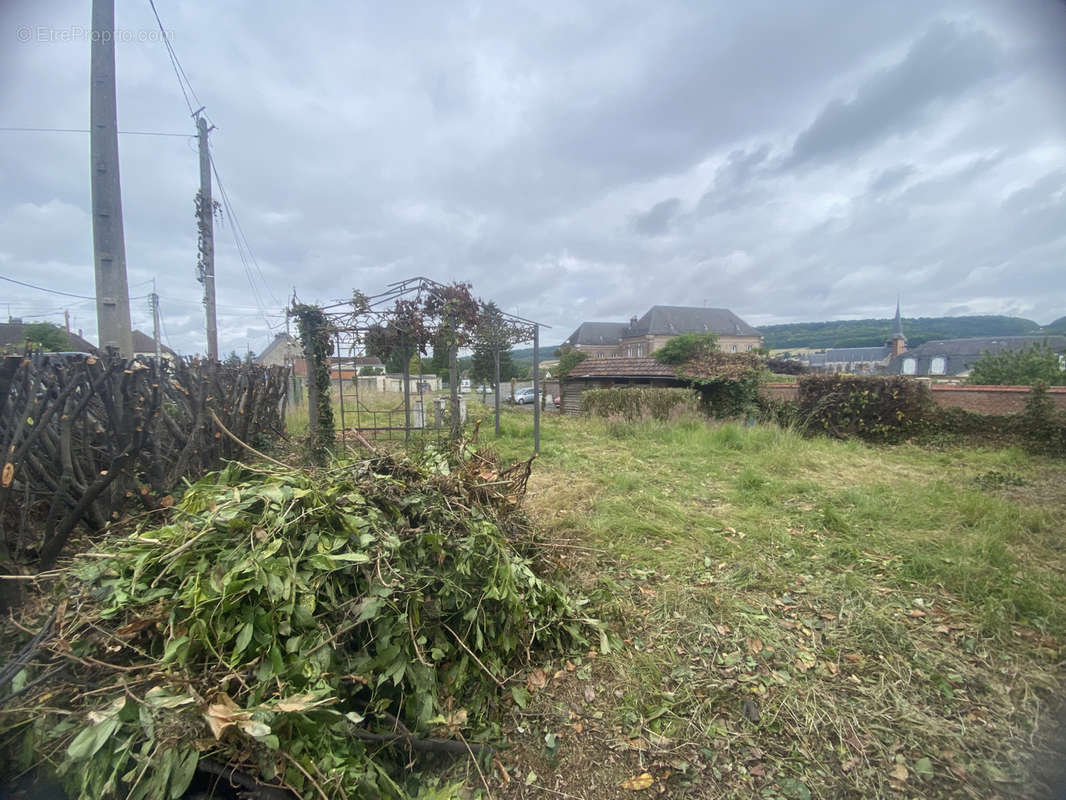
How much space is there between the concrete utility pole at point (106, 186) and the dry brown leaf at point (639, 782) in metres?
6.04

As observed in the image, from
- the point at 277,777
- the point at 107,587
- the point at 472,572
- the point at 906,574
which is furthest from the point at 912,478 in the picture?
the point at 107,587

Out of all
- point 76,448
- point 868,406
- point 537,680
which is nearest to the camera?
point 537,680

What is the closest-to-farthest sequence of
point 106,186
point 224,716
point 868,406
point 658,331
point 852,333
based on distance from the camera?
1. point 224,716
2. point 106,186
3. point 868,406
4. point 658,331
5. point 852,333

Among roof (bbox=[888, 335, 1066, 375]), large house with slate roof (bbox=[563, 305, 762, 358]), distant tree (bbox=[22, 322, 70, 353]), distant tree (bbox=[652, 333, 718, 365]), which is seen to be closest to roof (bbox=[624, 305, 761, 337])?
large house with slate roof (bbox=[563, 305, 762, 358])

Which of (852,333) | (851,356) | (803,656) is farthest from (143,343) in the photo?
(852,333)

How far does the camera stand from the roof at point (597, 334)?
59312 mm

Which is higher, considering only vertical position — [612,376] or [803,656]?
[612,376]

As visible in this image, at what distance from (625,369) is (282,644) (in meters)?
15.8

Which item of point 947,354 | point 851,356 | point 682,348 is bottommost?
point 682,348

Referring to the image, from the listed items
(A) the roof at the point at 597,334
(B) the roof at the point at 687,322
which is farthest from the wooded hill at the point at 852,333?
(A) the roof at the point at 597,334

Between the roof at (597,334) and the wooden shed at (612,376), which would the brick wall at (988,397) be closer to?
the wooden shed at (612,376)

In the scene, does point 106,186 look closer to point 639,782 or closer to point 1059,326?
point 639,782

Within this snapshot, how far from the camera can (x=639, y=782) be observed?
173 centimetres

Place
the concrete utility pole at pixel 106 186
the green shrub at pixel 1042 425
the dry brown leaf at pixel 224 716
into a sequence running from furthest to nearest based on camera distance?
the green shrub at pixel 1042 425 → the concrete utility pole at pixel 106 186 → the dry brown leaf at pixel 224 716
